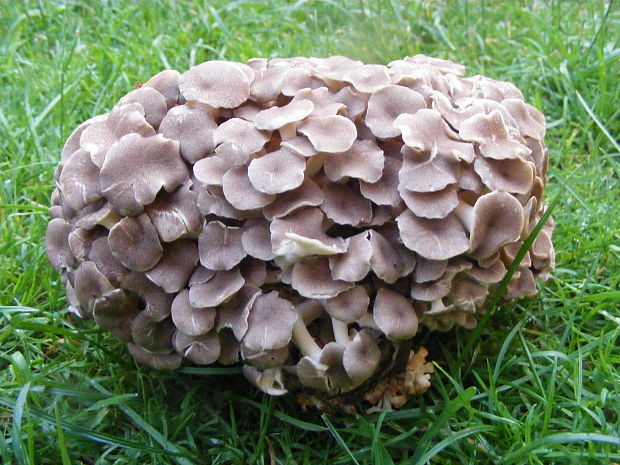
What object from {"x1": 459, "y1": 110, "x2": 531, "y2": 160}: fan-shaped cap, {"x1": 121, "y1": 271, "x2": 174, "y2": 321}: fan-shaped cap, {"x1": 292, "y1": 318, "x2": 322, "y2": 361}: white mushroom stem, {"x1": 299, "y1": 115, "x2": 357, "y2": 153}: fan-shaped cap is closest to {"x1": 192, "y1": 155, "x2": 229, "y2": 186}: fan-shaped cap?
{"x1": 299, "y1": 115, "x2": 357, "y2": 153}: fan-shaped cap

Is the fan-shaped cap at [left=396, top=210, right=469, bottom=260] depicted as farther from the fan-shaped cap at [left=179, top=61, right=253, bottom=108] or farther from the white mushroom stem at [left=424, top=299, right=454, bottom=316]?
the fan-shaped cap at [left=179, top=61, right=253, bottom=108]

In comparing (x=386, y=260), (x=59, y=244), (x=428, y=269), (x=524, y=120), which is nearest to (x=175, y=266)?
(x=59, y=244)

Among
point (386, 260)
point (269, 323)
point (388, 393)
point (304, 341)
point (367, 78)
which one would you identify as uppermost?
point (367, 78)

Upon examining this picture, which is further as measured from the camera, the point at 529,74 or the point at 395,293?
the point at 529,74

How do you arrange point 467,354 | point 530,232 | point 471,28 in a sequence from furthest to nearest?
point 471,28, point 467,354, point 530,232

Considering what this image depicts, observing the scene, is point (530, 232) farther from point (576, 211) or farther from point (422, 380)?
point (576, 211)

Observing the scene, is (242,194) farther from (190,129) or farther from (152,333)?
(152,333)

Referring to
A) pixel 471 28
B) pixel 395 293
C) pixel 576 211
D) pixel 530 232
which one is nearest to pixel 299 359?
pixel 395 293
